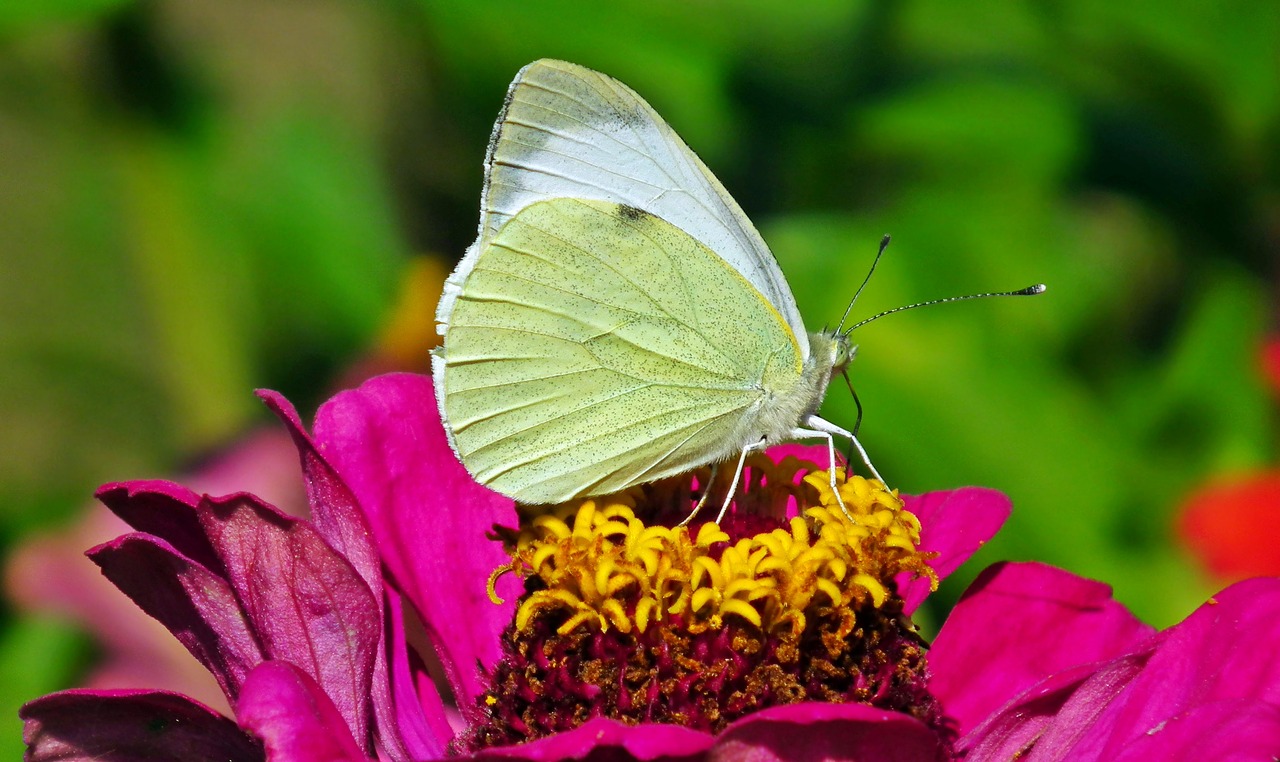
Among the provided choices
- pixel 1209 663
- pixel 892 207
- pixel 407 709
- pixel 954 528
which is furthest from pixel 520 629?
pixel 892 207

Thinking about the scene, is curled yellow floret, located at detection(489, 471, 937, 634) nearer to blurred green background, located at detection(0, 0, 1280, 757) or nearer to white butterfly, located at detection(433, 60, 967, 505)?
white butterfly, located at detection(433, 60, 967, 505)

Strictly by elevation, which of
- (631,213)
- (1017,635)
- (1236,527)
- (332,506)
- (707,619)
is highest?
(631,213)

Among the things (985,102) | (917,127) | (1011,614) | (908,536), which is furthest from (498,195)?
(985,102)

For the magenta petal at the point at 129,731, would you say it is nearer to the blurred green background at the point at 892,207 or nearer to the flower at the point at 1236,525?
the blurred green background at the point at 892,207

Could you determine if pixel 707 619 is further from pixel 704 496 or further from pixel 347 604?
pixel 347 604

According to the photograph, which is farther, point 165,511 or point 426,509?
point 426,509

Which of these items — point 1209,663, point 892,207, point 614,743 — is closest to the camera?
point 614,743

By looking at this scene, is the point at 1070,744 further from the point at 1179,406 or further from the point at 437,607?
the point at 1179,406

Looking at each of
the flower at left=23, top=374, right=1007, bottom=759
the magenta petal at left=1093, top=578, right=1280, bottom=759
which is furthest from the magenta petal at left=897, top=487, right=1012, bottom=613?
the magenta petal at left=1093, top=578, right=1280, bottom=759
